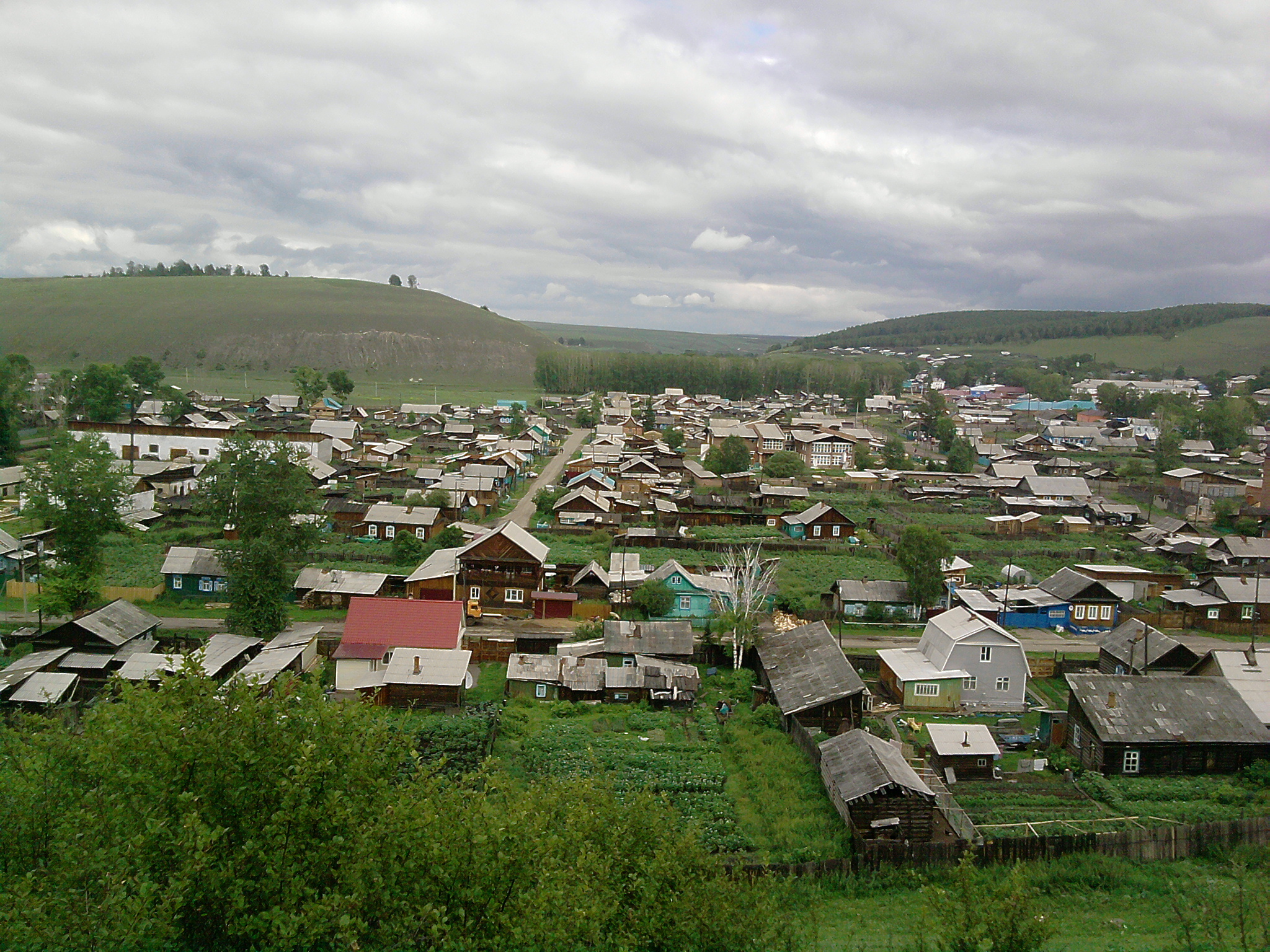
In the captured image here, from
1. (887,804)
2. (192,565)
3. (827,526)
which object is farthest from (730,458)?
(887,804)

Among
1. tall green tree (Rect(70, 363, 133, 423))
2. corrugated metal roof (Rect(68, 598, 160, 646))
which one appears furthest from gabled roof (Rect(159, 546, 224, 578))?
tall green tree (Rect(70, 363, 133, 423))

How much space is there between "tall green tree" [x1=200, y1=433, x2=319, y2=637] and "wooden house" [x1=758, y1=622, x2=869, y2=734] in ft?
45.4

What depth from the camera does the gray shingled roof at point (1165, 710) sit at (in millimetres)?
17578

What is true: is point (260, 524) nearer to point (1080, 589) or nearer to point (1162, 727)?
point (1162, 727)

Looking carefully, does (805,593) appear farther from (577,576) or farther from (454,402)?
(454,402)

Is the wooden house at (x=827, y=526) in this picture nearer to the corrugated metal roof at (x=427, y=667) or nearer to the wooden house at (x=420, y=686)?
the corrugated metal roof at (x=427, y=667)

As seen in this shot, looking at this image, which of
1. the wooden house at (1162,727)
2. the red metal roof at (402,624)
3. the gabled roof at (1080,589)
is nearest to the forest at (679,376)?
the gabled roof at (1080,589)

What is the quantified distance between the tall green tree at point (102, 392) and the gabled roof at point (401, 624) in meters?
53.2

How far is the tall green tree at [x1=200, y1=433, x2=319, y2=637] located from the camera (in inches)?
920

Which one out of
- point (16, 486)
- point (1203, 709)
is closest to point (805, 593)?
point (1203, 709)

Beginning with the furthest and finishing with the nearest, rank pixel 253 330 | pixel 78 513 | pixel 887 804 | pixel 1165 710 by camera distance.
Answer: pixel 253 330
pixel 78 513
pixel 1165 710
pixel 887 804

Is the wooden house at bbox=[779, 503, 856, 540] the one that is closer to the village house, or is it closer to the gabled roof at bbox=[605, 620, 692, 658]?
the gabled roof at bbox=[605, 620, 692, 658]

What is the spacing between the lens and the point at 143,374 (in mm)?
75750

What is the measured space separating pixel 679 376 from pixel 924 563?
100 m
